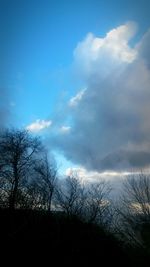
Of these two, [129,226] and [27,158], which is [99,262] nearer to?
[129,226]

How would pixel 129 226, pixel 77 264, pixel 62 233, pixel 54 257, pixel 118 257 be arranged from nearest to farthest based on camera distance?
pixel 54 257
pixel 77 264
pixel 62 233
pixel 118 257
pixel 129 226

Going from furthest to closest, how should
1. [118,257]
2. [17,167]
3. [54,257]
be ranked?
[17,167], [118,257], [54,257]

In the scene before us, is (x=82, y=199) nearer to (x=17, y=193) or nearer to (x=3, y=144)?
(x=3, y=144)

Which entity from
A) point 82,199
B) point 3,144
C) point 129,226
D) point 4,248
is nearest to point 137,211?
point 129,226

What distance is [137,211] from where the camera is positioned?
94.0 feet

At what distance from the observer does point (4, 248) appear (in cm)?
766

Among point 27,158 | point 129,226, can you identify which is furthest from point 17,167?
point 129,226

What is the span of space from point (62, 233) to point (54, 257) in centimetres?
155

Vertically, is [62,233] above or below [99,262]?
above

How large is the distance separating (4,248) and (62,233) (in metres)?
3.17

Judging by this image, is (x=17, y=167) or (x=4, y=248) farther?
(x=17, y=167)

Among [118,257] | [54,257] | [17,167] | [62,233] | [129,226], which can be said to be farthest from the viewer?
[17,167]

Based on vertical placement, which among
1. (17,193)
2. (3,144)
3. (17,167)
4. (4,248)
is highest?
(3,144)

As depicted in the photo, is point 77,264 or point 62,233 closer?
point 77,264
